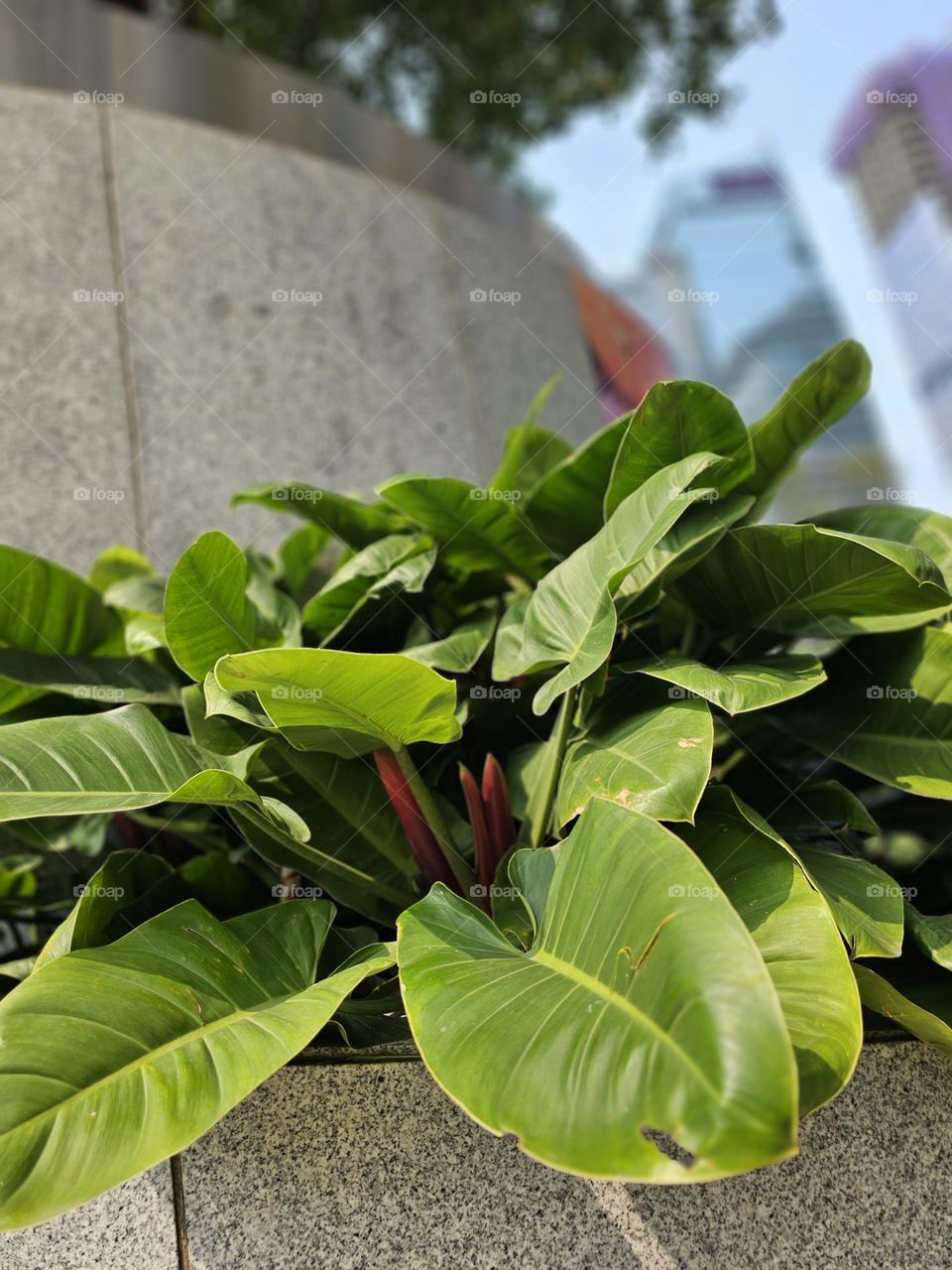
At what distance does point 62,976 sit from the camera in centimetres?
113

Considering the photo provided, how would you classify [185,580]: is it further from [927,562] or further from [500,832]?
[927,562]

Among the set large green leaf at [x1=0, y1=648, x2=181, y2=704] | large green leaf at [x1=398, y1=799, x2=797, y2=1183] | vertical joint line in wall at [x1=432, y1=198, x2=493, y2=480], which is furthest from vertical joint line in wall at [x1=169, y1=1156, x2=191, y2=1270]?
vertical joint line in wall at [x1=432, y1=198, x2=493, y2=480]

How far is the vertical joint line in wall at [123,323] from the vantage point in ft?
8.95

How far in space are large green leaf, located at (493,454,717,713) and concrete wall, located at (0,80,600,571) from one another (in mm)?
1567

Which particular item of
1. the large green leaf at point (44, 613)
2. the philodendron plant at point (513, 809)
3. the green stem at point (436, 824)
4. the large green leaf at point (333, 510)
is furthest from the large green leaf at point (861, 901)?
the large green leaf at point (44, 613)

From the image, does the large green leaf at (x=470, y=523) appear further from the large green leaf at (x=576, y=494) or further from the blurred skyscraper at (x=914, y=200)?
the blurred skyscraper at (x=914, y=200)

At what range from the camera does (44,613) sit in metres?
1.81

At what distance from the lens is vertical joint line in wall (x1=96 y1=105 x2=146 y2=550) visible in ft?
8.95

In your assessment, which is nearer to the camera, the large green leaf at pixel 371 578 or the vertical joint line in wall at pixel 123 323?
the large green leaf at pixel 371 578

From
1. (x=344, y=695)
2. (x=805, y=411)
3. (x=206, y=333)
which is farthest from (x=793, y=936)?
(x=206, y=333)

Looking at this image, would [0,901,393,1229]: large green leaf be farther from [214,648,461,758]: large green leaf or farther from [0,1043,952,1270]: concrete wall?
[214,648,461,758]: large green leaf

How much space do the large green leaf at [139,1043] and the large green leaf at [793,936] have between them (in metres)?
0.45

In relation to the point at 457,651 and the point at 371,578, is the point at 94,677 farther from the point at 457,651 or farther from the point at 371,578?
the point at 457,651

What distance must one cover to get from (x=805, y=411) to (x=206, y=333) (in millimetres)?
1928
